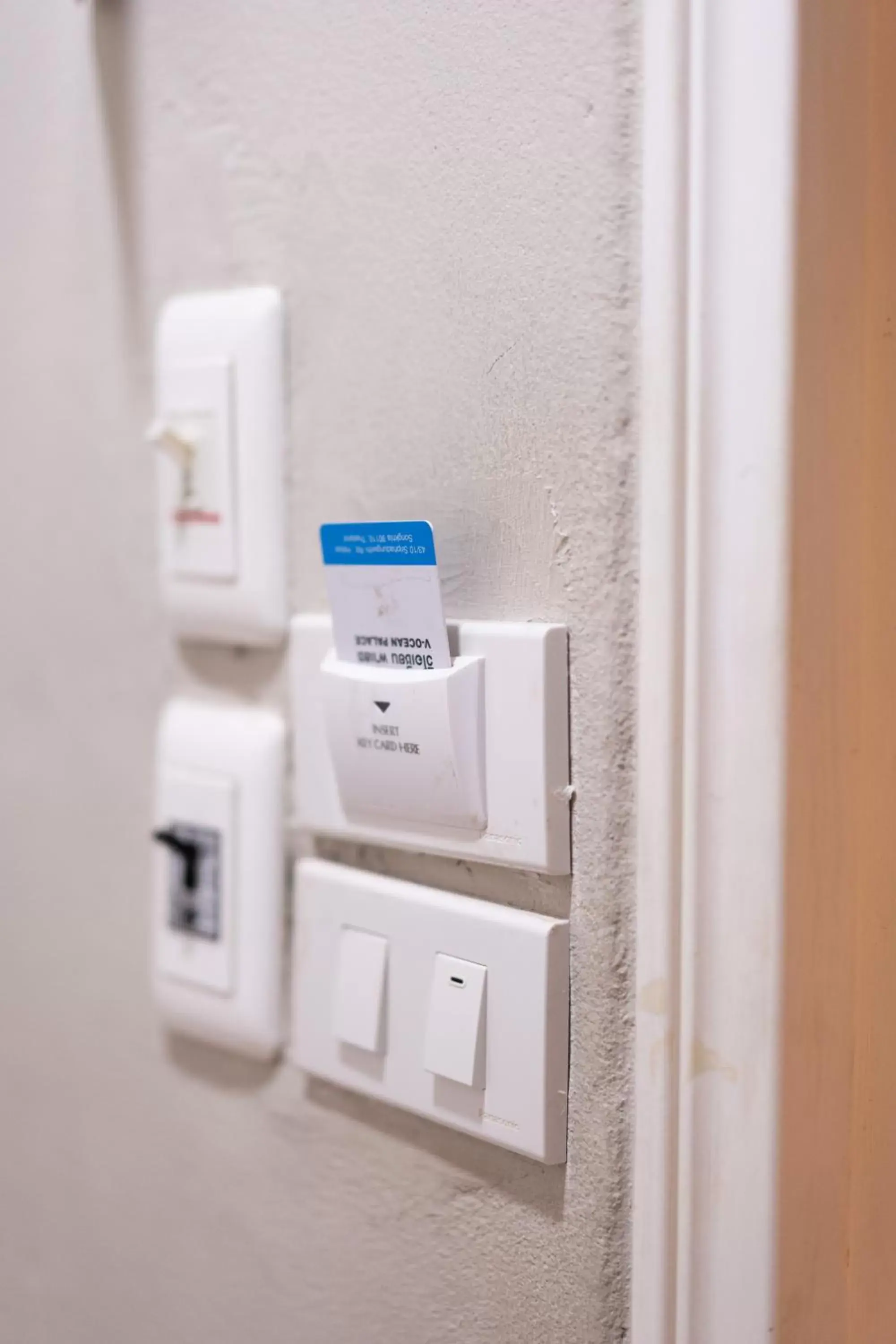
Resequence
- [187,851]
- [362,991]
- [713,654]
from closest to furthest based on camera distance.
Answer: [713,654] < [362,991] < [187,851]

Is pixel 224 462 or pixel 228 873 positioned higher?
pixel 224 462

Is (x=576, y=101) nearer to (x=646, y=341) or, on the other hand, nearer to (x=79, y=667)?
(x=646, y=341)

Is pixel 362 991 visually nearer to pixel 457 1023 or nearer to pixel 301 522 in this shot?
pixel 457 1023

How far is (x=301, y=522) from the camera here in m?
0.58

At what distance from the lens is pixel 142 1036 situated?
0.70 meters

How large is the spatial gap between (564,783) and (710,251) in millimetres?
197

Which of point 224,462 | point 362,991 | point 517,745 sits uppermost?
point 224,462

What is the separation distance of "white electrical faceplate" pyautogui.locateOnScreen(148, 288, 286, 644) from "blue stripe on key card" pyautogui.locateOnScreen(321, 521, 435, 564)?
8 cm

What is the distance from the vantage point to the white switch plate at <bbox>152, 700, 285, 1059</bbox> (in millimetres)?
606

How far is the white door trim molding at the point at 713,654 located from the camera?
400 mm

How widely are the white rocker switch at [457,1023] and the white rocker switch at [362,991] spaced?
3 cm

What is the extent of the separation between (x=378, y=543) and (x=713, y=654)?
152 millimetres

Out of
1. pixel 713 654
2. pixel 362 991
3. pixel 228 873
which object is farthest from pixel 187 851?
pixel 713 654

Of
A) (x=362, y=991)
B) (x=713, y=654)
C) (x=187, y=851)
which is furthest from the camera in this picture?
(x=187, y=851)
